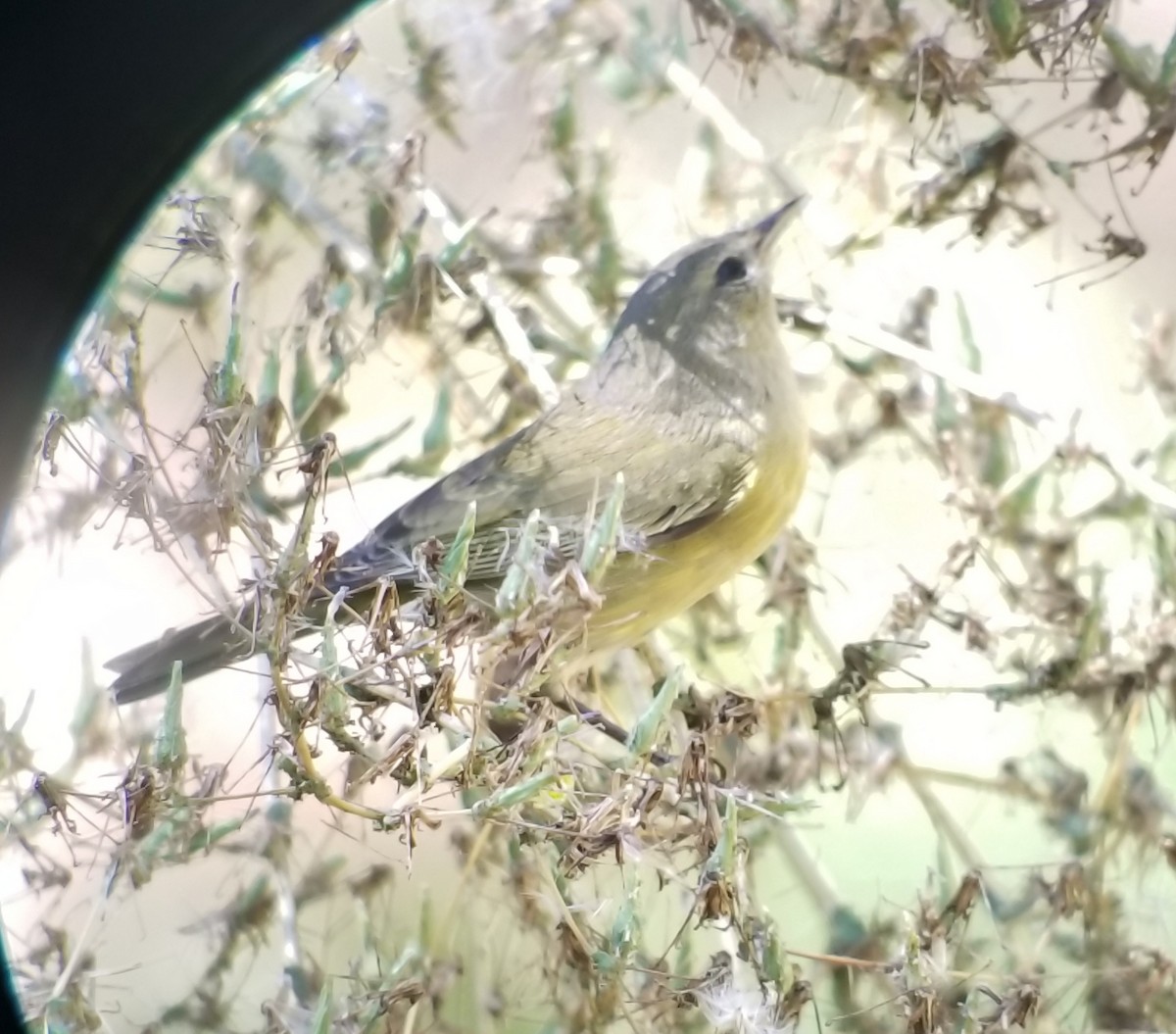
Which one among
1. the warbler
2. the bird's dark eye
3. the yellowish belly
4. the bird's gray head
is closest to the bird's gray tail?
the warbler

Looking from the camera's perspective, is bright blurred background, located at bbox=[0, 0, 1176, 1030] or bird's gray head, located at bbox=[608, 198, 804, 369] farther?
bird's gray head, located at bbox=[608, 198, 804, 369]

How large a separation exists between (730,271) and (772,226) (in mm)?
79

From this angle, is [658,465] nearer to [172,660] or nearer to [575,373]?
[575,373]

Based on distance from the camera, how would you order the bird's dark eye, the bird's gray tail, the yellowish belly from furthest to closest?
1. the bird's dark eye
2. the yellowish belly
3. the bird's gray tail

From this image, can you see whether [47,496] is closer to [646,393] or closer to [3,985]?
[3,985]

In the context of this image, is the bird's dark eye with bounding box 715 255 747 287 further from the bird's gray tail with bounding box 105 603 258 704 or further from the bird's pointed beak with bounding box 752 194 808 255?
the bird's gray tail with bounding box 105 603 258 704

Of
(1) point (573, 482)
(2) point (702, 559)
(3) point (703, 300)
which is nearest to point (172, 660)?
(1) point (573, 482)

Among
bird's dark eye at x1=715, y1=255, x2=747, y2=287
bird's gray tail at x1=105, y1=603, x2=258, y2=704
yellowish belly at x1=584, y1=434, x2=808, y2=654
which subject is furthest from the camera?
bird's dark eye at x1=715, y1=255, x2=747, y2=287

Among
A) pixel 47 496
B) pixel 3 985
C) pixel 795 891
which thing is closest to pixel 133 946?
pixel 3 985

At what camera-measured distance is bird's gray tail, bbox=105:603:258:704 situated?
1.10 metres

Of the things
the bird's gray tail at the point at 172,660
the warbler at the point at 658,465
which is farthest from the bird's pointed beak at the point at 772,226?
the bird's gray tail at the point at 172,660

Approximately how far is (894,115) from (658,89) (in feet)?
0.85

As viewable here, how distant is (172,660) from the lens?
1.12 meters

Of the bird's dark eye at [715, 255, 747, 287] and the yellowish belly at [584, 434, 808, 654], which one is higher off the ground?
the bird's dark eye at [715, 255, 747, 287]
